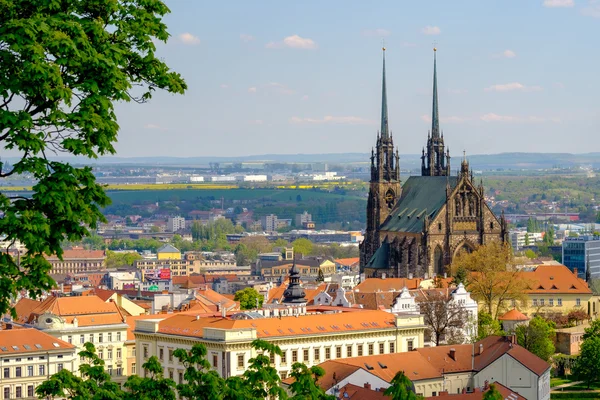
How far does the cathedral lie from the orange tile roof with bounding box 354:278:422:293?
858 centimetres

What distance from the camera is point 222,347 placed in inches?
3565

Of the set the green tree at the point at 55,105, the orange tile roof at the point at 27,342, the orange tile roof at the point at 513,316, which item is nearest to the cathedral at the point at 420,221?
the orange tile roof at the point at 513,316

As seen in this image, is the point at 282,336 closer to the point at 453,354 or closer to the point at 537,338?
the point at 453,354

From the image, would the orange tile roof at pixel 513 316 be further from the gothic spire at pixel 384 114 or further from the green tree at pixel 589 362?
the gothic spire at pixel 384 114

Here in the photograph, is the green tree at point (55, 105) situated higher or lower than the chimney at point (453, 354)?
higher

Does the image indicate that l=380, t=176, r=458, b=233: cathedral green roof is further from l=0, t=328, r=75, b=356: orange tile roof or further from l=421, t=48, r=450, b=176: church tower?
l=0, t=328, r=75, b=356: orange tile roof

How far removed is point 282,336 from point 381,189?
68893 millimetres

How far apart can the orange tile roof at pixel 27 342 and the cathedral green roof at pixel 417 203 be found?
56.4m

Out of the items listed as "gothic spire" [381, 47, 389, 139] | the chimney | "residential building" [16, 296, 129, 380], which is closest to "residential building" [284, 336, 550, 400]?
the chimney

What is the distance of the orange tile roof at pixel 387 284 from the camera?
426 feet

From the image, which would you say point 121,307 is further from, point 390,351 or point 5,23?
point 5,23

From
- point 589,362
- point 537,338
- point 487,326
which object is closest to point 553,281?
point 487,326

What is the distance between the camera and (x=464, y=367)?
94.8m

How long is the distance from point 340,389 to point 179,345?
2103 cm
